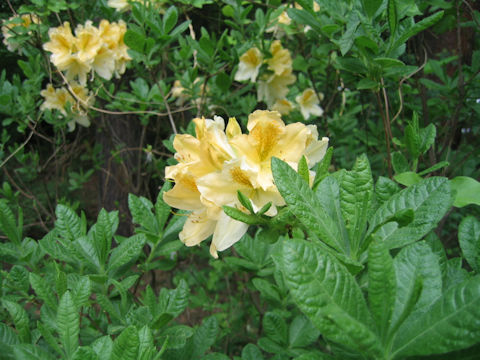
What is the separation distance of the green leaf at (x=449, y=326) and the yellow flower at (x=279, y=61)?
151 centimetres

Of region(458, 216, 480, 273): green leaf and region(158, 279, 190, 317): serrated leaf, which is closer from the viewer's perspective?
region(458, 216, 480, 273): green leaf

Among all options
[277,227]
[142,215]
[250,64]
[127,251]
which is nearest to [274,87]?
[250,64]

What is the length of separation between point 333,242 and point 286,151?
9.7 inches

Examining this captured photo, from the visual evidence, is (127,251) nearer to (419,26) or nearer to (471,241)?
(471,241)

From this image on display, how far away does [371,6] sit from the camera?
2.81 ft

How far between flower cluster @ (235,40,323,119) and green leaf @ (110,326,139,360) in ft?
4.34

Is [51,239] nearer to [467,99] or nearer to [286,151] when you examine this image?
[286,151]

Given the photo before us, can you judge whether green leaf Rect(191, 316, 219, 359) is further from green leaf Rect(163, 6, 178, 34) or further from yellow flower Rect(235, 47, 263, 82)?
yellow flower Rect(235, 47, 263, 82)

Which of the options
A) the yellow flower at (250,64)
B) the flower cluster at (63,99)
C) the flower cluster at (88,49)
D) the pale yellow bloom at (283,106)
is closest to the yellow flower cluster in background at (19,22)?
the flower cluster at (88,49)

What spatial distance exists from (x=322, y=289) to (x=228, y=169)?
0.29 metres

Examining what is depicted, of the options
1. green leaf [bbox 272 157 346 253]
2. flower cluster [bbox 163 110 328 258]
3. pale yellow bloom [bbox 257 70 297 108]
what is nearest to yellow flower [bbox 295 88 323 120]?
pale yellow bloom [bbox 257 70 297 108]

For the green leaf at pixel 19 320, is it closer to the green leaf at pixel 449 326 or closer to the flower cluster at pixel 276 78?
the green leaf at pixel 449 326

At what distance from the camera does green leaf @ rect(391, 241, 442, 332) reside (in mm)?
461

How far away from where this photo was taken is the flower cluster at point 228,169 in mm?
650
